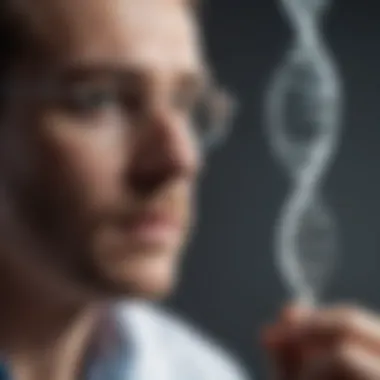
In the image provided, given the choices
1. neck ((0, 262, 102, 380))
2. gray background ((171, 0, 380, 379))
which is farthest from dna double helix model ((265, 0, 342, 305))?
neck ((0, 262, 102, 380))

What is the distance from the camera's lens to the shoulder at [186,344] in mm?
498

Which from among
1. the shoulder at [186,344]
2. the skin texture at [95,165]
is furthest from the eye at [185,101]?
the shoulder at [186,344]

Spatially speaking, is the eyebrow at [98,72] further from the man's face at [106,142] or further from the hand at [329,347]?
the hand at [329,347]

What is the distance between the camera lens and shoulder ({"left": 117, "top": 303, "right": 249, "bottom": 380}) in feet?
1.63

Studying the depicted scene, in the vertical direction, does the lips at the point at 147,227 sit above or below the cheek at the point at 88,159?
below

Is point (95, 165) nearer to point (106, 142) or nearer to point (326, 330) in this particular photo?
point (106, 142)

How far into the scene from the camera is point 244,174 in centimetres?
50

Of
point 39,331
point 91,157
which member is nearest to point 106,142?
point 91,157

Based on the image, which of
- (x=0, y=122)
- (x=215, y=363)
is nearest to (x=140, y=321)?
(x=215, y=363)

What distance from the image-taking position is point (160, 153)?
0.45 meters

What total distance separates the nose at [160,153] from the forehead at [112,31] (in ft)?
0.09

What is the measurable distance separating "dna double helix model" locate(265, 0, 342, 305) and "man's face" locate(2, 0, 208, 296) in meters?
0.07

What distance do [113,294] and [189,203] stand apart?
67 mm

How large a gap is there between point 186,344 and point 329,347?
125mm
